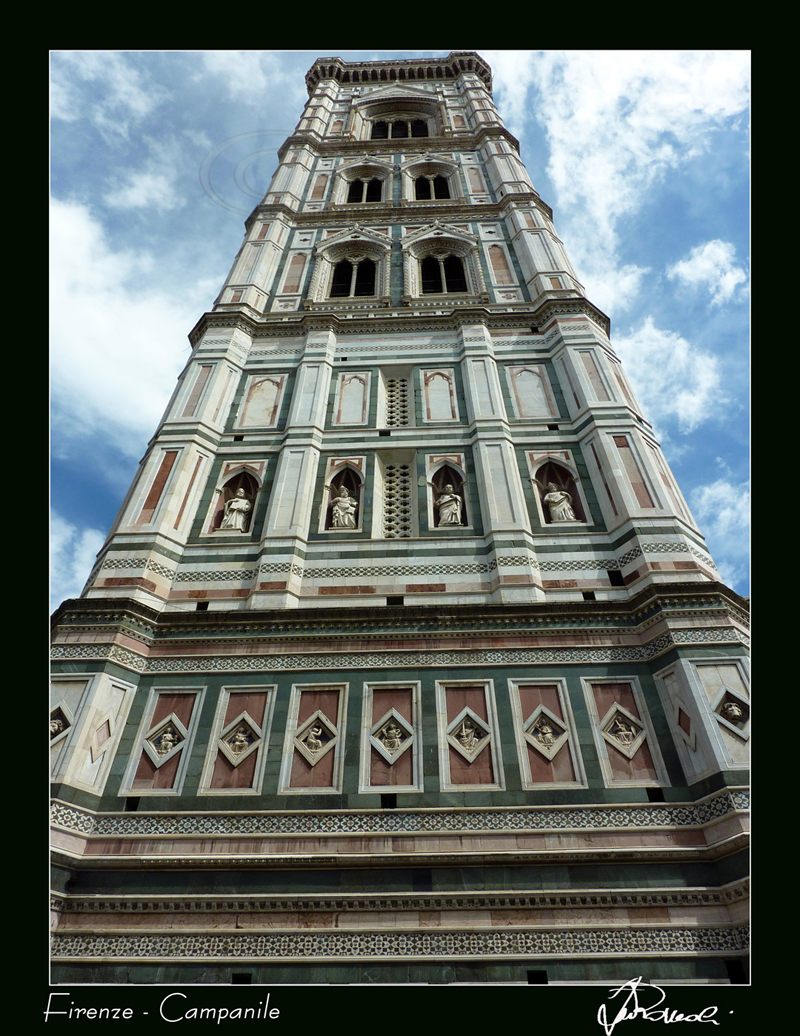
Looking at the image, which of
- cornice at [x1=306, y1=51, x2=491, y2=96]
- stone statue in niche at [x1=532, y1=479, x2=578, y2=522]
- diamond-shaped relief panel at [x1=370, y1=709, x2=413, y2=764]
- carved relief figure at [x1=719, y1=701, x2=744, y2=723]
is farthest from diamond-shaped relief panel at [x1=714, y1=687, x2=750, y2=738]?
cornice at [x1=306, y1=51, x2=491, y2=96]

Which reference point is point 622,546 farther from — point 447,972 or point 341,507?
point 447,972

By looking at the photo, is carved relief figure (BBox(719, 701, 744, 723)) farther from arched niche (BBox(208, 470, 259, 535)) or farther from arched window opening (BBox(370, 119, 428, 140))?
arched window opening (BBox(370, 119, 428, 140))

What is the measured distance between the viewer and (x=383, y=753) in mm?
6430

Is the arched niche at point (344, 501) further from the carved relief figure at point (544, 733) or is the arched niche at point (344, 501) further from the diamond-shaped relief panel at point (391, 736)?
the carved relief figure at point (544, 733)

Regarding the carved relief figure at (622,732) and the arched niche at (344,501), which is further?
the arched niche at (344,501)

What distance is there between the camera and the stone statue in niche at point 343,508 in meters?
8.92

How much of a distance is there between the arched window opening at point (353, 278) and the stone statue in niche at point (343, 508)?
5.79 meters

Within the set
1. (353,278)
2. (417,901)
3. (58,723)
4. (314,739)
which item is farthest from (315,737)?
(353,278)

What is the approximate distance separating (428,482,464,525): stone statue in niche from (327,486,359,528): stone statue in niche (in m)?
0.94

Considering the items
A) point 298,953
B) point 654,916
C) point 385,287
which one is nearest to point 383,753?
point 298,953

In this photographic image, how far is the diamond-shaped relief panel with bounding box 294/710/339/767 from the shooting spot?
6469 millimetres

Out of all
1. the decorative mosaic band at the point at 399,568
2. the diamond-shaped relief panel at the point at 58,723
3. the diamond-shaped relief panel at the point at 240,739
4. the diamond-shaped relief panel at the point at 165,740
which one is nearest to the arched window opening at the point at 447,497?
the decorative mosaic band at the point at 399,568
